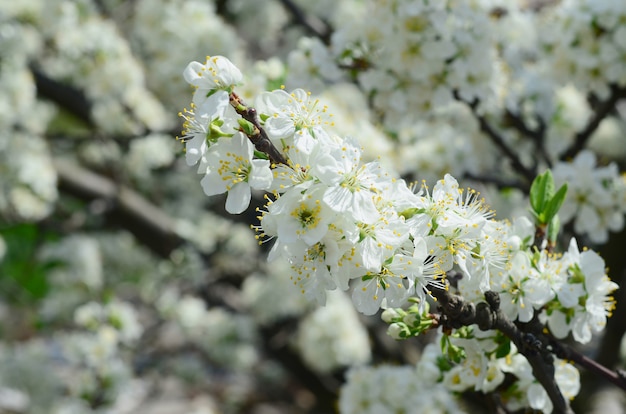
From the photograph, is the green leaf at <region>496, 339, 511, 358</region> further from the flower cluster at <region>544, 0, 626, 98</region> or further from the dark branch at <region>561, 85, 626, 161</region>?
the dark branch at <region>561, 85, 626, 161</region>

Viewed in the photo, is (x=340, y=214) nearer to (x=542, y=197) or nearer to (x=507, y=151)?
(x=542, y=197)

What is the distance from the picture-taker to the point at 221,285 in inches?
211

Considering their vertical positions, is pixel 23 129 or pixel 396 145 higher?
pixel 23 129

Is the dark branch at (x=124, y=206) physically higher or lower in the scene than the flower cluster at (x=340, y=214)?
higher

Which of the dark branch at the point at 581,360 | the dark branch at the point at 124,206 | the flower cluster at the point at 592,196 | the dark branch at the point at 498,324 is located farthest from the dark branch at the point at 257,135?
the dark branch at the point at 124,206

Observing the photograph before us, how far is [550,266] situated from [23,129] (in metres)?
4.00

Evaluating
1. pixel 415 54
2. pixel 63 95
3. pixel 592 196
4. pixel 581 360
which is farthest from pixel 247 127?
Answer: pixel 63 95

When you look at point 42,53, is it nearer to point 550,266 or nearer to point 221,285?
point 221,285

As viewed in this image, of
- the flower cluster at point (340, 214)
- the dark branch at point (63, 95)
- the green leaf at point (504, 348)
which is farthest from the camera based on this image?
the dark branch at point (63, 95)

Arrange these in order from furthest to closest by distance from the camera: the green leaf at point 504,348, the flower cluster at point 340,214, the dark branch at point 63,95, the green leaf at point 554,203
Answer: the dark branch at point 63,95 < the green leaf at point 554,203 < the green leaf at point 504,348 < the flower cluster at point 340,214

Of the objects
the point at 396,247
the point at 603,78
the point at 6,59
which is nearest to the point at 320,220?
the point at 396,247

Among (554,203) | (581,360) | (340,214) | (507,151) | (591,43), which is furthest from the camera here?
(507,151)

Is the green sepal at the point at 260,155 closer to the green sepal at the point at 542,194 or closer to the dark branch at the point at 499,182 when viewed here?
the green sepal at the point at 542,194

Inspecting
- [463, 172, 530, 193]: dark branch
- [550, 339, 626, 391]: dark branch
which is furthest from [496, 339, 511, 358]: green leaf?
[463, 172, 530, 193]: dark branch
